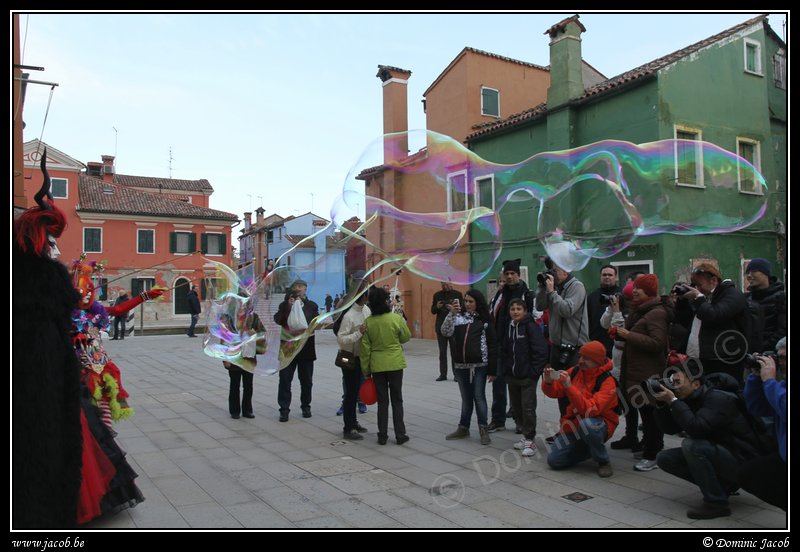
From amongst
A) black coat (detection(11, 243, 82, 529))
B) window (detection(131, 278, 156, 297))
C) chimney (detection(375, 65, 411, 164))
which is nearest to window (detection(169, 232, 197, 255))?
window (detection(131, 278, 156, 297))

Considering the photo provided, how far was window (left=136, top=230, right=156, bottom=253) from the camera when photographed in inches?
1532

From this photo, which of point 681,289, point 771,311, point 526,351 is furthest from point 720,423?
point 526,351

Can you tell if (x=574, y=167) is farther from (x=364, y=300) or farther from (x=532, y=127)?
(x=532, y=127)

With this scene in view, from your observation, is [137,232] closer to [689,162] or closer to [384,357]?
[384,357]

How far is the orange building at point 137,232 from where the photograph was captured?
36.8m

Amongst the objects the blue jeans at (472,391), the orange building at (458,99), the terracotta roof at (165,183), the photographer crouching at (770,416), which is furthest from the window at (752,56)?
the terracotta roof at (165,183)

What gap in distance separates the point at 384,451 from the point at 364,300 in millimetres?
1798

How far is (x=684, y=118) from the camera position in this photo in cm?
1407

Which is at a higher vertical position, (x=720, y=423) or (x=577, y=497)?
(x=720, y=423)

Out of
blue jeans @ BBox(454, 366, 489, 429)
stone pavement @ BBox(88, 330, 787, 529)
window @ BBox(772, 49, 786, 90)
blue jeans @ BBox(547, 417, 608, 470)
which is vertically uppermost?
window @ BBox(772, 49, 786, 90)

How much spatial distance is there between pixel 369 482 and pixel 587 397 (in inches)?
77.9

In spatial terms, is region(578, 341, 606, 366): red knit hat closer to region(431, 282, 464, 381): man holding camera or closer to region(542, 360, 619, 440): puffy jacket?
region(542, 360, 619, 440): puffy jacket

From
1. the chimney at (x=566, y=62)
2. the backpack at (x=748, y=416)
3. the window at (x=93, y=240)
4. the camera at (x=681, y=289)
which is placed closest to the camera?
the backpack at (x=748, y=416)

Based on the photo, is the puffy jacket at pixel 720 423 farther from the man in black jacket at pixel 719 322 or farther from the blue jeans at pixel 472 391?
the blue jeans at pixel 472 391
